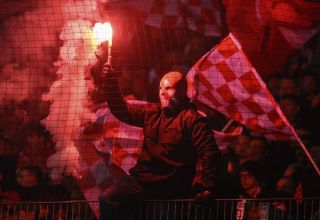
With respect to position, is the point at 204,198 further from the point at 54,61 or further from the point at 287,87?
the point at 54,61

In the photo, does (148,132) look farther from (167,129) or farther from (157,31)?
(157,31)

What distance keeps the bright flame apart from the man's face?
704mm

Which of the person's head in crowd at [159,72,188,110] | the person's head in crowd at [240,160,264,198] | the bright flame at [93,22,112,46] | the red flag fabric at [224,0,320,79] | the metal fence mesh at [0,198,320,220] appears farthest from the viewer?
the red flag fabric at [224,0,320,79]

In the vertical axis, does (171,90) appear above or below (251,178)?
above

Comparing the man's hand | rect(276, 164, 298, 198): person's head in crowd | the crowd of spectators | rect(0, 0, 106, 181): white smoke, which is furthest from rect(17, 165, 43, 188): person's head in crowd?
rect(276, 164, 298, 198): person's head in crowd

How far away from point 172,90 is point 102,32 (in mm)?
883

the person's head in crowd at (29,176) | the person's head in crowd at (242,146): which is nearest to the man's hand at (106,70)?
the person's head in crowd at (29,176)

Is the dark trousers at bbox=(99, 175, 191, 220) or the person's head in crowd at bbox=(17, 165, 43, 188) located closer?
the dark trousers at bbox=(99, 175, 191, 220)

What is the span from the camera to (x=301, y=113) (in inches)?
337

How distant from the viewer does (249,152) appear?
8.58m

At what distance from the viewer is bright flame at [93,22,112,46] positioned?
8.23m

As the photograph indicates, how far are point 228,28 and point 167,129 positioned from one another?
1220 millimetres

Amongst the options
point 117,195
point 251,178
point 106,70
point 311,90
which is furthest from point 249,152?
point 106,70

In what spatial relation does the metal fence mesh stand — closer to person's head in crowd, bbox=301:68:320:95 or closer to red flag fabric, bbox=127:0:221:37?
person's head in crowd, bbox=301:68:320:95
